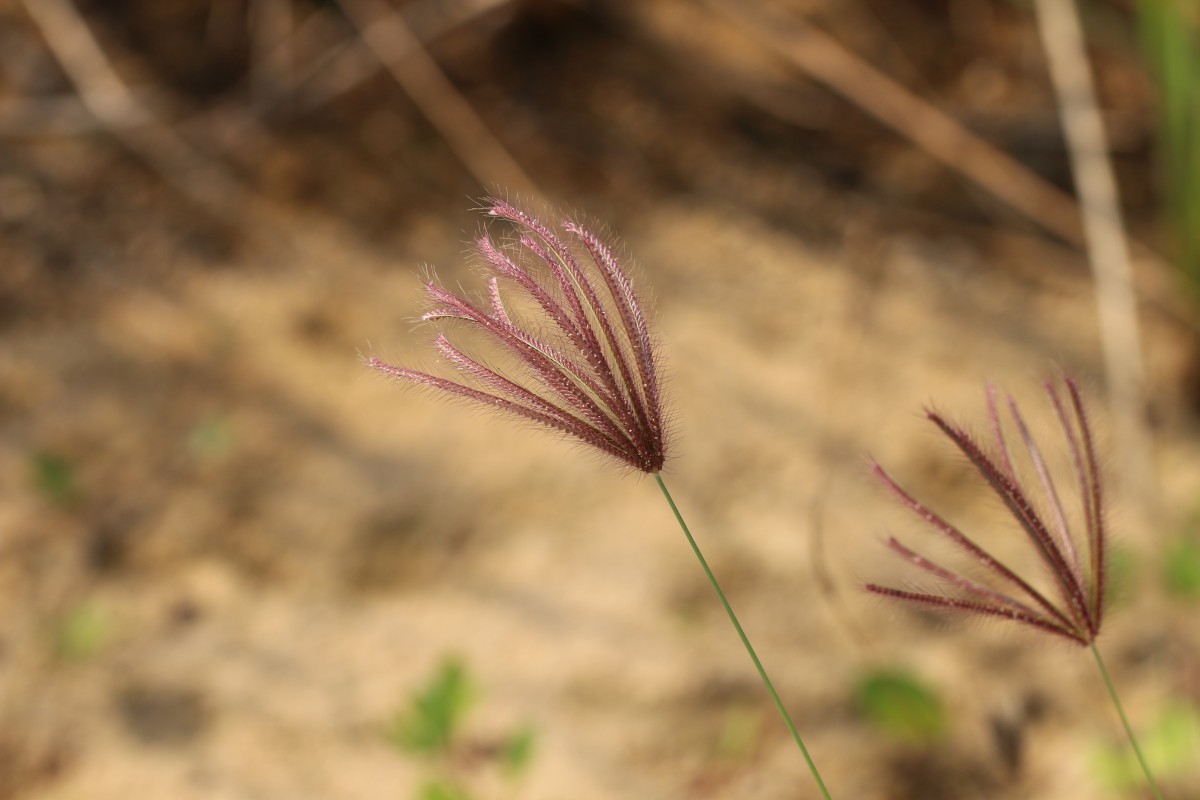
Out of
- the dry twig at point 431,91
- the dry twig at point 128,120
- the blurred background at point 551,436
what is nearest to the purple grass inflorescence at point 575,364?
the blurred background at point 551,436

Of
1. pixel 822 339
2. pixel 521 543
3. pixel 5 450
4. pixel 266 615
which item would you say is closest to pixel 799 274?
pixel 822 339

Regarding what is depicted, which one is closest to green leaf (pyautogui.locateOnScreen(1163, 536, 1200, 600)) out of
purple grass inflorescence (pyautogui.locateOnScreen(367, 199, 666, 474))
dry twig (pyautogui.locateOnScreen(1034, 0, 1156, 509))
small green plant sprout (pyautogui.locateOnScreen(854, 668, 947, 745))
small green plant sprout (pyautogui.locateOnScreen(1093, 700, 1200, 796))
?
dry twig (pyautogui.locateOnScreen(1034, 0, 1156, 509))

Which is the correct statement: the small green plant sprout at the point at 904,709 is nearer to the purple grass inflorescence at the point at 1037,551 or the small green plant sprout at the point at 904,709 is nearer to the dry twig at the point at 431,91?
the purple grass inflorescence at the point at 1037,551

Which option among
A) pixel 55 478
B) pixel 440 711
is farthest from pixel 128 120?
pixel 440 711

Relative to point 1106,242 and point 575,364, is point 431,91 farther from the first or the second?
point 575,364

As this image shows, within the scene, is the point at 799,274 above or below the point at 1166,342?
above

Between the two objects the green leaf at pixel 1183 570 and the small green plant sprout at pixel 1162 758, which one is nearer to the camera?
the small green plant sprout at pixel 1162 758

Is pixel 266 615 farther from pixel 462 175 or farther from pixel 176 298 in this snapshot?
pixel 462 175
